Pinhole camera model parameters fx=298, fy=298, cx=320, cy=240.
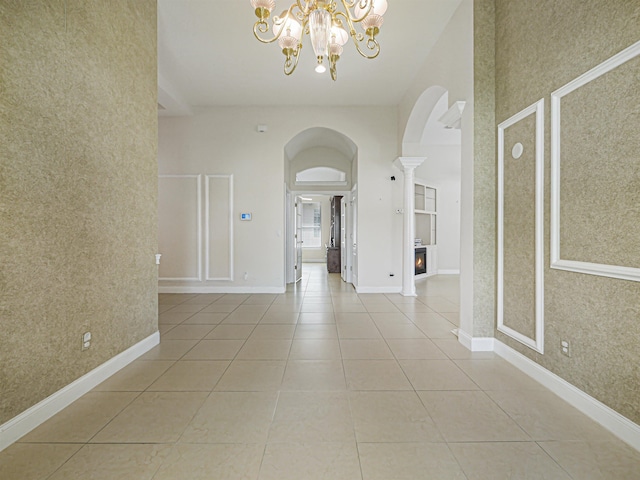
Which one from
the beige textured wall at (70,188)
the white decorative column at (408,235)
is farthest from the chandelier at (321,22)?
the white decorative column at (408,235)

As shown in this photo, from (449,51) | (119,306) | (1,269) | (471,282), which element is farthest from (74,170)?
(449,51)

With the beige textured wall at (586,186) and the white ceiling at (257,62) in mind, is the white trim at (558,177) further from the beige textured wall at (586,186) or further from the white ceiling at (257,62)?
the white ceiling at (257,62)

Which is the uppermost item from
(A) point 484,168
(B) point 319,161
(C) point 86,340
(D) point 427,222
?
(B) point 319,161

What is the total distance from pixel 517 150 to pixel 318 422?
2.59m

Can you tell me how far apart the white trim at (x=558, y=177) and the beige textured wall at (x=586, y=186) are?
0.05 metres

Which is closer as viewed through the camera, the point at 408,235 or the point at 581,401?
the point at 581,401

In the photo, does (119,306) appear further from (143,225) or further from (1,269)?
(1,269)

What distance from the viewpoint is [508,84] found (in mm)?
2621

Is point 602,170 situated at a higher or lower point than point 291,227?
higher

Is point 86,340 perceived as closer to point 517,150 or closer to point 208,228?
point 517,150

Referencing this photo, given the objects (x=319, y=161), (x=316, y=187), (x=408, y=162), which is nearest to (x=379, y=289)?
(x=408, y=162)

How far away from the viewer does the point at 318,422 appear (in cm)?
179

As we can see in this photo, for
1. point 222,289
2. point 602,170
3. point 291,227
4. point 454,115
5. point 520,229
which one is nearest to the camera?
point 602,170

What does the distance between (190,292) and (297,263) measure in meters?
2.56
